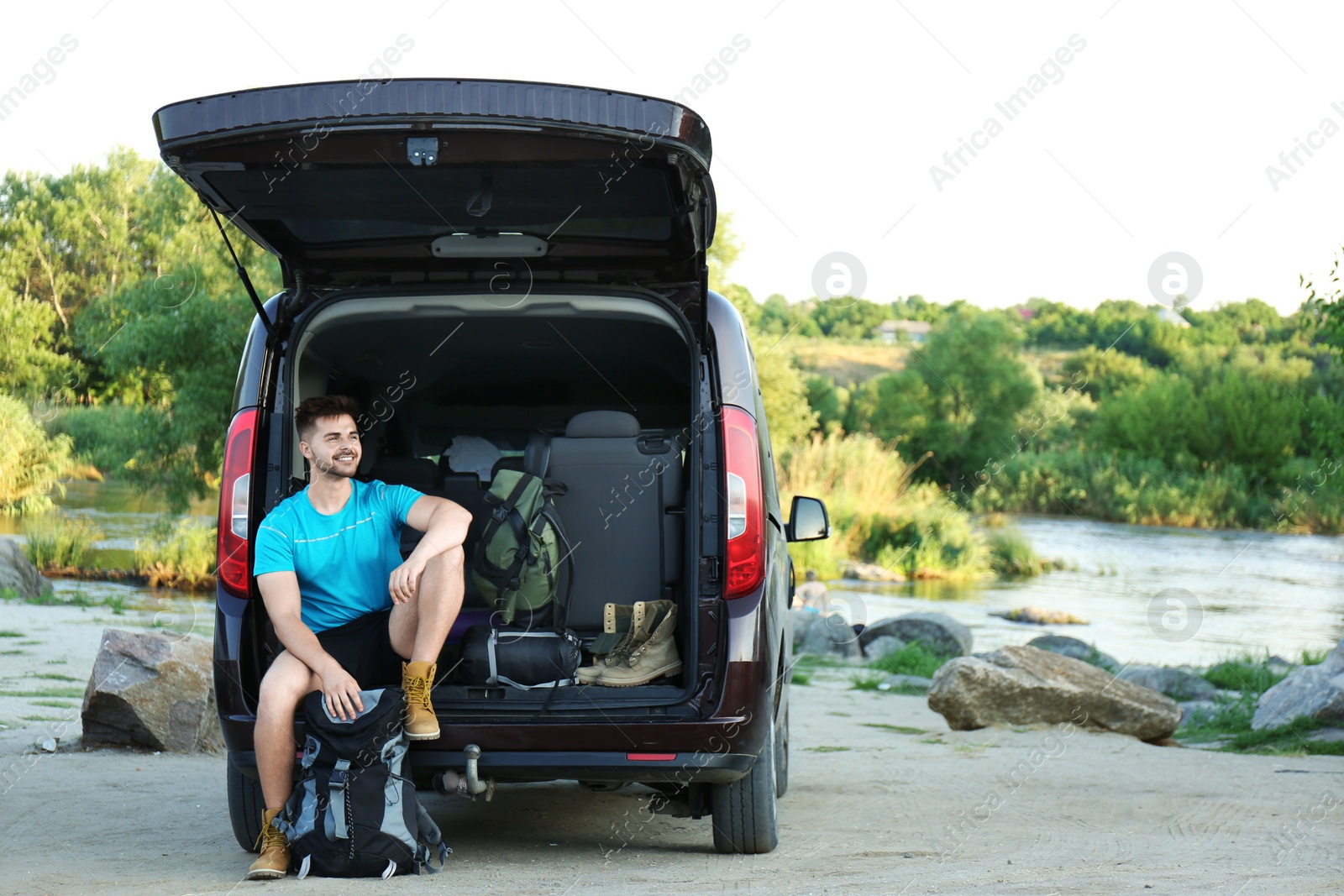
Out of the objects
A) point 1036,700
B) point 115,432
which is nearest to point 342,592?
point 1036,700

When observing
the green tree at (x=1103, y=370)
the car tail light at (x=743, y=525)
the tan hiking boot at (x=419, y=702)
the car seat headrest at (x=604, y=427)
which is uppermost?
the green tree at (x=1103, y=370)

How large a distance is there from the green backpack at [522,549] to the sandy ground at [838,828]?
821 mm

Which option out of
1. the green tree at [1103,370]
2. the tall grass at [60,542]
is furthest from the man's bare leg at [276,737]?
the green tree at [1103,370]

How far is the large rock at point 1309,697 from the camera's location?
7051 millimetres

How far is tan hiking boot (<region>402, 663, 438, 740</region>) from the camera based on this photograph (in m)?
3.56

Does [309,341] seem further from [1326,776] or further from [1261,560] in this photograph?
[1261,560]

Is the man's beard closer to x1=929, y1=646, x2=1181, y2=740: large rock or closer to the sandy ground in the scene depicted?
the sandy ground

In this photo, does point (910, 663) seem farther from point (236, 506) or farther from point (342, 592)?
point (236, 506)

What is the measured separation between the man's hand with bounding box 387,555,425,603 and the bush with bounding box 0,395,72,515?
13.9 meters

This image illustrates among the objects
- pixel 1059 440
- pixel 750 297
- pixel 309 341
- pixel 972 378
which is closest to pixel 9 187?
pixel 750 297

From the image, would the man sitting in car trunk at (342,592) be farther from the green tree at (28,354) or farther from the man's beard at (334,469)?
the green tree at (28,354)

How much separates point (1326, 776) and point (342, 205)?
509 cm

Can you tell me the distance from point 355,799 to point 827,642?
980 cm

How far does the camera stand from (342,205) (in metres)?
3.93
